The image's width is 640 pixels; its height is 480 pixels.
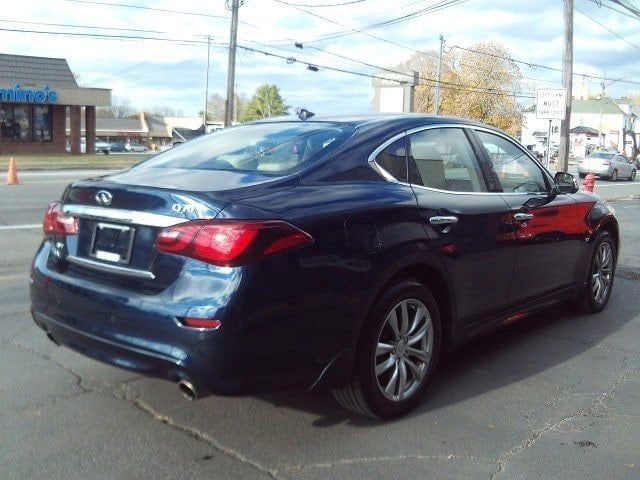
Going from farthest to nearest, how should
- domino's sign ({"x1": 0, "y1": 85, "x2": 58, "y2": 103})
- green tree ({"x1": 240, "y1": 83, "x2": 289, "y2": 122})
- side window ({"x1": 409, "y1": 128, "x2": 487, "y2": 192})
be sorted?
green tree ({"x1": 240, "y1": 83, "x2": 289, "y2": 122})
domino's sign ({"x1": 0, "y1": 85, "x2": 58, "y2": 103})
side window ({"x1": 409, "y1": 128, "x2": 487, "y2": 192})

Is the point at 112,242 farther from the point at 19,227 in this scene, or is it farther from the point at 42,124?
the point at 42,124

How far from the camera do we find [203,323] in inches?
116

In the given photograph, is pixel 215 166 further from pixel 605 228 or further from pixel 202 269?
pixel 605 228

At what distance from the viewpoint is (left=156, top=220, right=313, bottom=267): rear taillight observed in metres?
2.97

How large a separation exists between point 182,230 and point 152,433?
3.86 feet

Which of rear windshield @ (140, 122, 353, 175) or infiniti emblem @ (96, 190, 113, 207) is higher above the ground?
rear windshield @ (140, 122, 353, 175)

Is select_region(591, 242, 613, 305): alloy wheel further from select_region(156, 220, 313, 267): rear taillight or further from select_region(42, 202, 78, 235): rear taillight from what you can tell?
select_region(42, 202, 78, 235): rear taillight

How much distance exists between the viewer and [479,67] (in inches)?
2061

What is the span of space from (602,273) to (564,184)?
1171 mm

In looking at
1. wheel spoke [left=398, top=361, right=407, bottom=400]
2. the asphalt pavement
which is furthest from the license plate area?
wheel spoke [left=398, top=361, right=407, bottom=400]

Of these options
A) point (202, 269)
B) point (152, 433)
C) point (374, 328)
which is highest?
point (202, 269)

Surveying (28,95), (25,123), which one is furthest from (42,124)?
(28,95)

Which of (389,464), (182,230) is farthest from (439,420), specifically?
(182,230)

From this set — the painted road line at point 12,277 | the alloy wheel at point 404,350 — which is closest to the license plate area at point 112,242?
the alloy wheel at point 404,350
